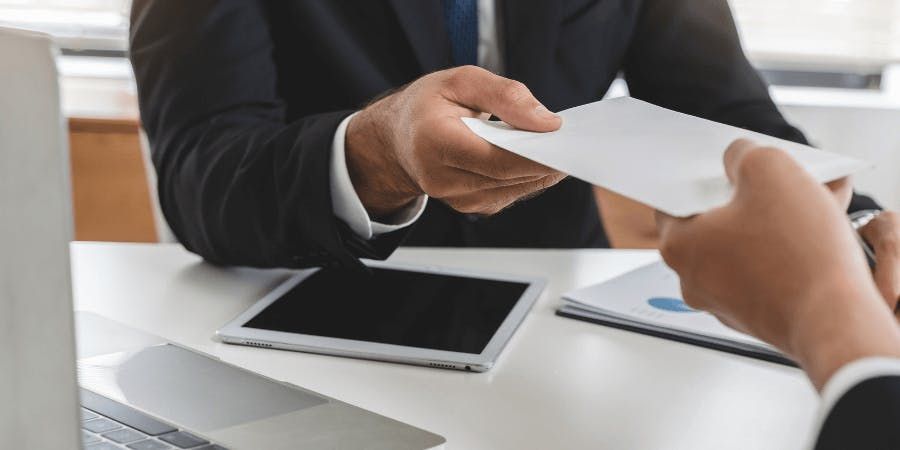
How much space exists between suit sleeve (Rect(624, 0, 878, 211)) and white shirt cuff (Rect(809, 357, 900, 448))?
0.92m

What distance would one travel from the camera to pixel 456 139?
25.0 inches

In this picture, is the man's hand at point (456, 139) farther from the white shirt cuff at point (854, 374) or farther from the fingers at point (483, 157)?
the white shirt cuff at point (854, 374)

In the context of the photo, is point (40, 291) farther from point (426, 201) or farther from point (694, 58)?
→ point (694, 58)

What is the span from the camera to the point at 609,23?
4.09 feet

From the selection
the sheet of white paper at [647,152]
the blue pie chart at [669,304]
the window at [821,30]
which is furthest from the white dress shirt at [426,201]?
the window at [821,30]

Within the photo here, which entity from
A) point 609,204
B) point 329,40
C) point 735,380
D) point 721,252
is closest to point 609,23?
point 329,40

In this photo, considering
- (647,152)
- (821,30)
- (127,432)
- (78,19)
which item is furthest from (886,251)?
(78,19)

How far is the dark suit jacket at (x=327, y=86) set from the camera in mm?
881

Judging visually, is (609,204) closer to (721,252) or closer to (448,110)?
(448,110)

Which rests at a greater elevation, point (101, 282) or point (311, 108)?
point (311, 108)

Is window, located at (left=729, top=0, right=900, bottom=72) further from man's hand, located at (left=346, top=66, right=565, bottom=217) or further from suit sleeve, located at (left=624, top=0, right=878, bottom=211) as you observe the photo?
man's hand, located at (left=346, top=66, right=565, bottom=217)

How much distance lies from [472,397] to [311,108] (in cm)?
63

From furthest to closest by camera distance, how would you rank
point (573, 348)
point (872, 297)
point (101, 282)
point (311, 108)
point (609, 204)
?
1. point (609, 204)
2. point (311, 108)
3. point (101, 282)
4. point (573, 348)
5. point (872, 297)

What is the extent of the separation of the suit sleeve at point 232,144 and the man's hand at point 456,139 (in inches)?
2.7
